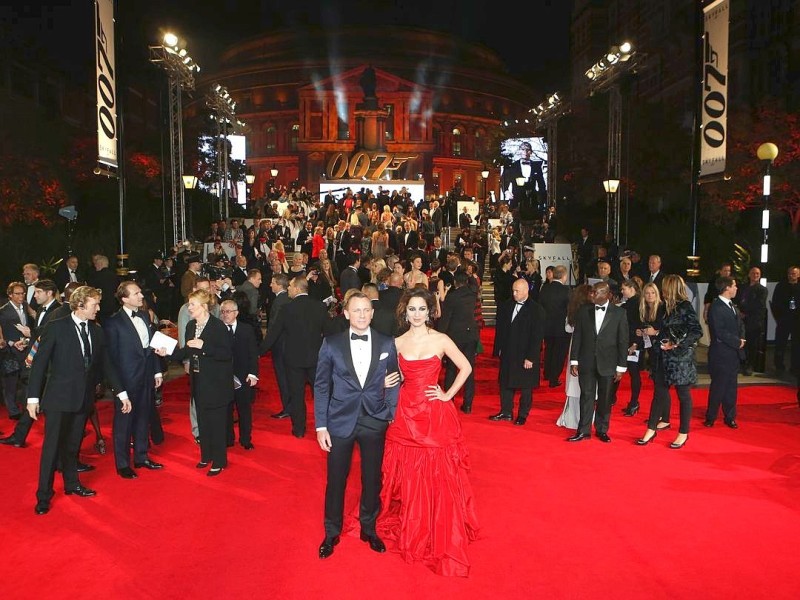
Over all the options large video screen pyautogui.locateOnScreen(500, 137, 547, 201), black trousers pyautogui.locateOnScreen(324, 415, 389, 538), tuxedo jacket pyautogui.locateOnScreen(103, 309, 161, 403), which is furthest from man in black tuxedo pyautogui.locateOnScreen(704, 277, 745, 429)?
large video screen pyautogui.locateOnScreen(500, 137, 547, 201)

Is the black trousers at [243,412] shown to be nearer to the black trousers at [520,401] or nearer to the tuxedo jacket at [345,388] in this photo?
the tuxedo jacket at [345,388]

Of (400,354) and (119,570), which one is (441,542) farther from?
(119,570)

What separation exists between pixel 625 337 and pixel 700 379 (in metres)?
4.46

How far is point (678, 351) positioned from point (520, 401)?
6.94 ft

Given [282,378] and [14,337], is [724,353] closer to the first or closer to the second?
[282,378]

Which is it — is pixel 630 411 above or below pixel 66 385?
below

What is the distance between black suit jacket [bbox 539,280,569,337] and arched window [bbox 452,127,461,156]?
67654mm

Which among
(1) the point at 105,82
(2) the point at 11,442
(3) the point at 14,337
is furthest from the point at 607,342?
(1) the point at 105,82

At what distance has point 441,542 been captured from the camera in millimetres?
5395

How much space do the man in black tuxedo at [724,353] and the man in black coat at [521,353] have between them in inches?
82.0

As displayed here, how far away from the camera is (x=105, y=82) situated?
11.9 m

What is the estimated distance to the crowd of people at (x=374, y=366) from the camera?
18.1 ft

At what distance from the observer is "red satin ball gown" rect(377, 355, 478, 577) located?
5452mm

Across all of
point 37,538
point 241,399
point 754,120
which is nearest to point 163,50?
point 241,399
